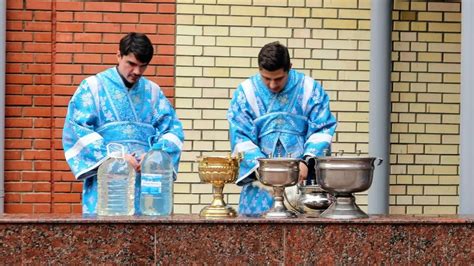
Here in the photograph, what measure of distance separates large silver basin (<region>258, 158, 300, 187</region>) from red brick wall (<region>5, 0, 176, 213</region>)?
308 centimetres

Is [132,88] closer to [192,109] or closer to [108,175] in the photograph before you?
[108,175]

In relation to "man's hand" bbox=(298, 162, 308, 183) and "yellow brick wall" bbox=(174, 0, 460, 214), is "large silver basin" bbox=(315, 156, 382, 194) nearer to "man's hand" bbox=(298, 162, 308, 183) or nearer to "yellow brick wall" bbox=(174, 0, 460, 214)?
"man's hand" bbox=(298, 162, 308, 183)

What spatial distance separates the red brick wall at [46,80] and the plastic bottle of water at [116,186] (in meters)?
2.37

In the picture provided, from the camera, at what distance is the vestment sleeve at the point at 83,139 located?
713 cm

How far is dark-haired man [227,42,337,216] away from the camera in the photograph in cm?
761

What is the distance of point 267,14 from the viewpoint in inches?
375

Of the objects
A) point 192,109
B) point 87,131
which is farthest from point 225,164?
point 192,109

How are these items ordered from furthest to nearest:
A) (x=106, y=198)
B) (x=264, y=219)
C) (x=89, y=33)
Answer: (x=89, y=33), (x=106, y=198), (x=264, y=219)

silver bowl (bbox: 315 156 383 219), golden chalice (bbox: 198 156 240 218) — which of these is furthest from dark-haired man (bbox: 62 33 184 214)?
silver bowl (bbox: 315 156 383 219)

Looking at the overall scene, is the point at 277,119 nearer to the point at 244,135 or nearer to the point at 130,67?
the point at 244,135

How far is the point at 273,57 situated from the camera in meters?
7.30

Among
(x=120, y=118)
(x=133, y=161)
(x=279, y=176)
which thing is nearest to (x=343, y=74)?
(x=120, y=118)

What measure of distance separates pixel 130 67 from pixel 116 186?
0.78 meters

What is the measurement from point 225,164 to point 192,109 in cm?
294
